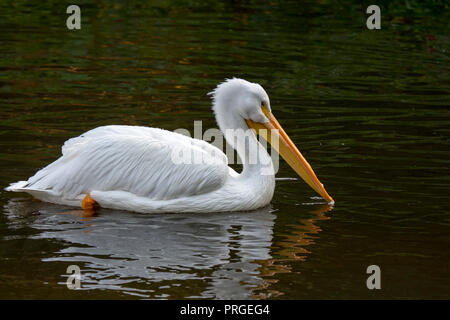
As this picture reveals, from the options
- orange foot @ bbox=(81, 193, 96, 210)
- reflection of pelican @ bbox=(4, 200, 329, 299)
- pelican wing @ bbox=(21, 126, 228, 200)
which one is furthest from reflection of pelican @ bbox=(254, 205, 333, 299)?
orange foot @ bbox=(81, 193, 96, 210)

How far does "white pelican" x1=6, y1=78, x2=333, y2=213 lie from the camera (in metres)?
6.31

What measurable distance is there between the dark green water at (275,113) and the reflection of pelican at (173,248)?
1 cm

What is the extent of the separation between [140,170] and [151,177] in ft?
0.31

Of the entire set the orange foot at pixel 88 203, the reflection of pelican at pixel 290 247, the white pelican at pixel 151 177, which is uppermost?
the white pelican at pixel 151 177

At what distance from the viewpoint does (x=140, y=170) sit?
6.34 meters

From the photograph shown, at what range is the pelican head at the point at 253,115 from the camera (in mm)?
6551

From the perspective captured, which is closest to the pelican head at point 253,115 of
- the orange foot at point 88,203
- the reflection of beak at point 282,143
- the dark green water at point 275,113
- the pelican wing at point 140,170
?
the reflection of beak at point 282,143

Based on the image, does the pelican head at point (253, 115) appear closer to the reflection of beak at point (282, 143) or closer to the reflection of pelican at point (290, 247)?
the reflection of beak at point (282, 143)

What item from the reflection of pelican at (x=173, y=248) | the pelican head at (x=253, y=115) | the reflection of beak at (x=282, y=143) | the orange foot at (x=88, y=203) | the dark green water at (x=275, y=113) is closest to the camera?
the reflection of pelican at (x=173, y=248)

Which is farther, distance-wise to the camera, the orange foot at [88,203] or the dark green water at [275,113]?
the orange foot at [88,203]

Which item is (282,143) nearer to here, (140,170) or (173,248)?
(140,170)
